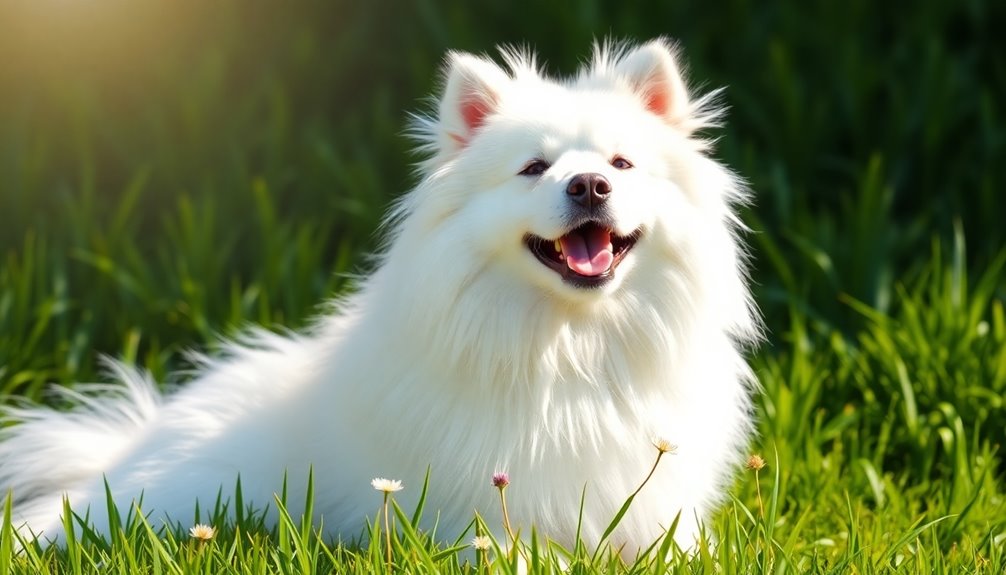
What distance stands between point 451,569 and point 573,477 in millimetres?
457

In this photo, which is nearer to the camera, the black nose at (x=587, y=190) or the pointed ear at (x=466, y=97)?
the black nose at (x=587, y=190)

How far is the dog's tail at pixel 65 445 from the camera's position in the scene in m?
3.69

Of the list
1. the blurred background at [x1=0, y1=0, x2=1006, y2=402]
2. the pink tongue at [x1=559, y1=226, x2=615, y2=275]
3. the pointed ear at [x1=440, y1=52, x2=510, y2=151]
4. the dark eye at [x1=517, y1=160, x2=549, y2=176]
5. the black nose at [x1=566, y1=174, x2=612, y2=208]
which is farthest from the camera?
the blurred background at [x1=0, y1=0, x2=1006, y2=402]

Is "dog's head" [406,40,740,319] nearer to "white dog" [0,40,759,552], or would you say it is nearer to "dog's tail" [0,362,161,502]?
"white dog" [0,40,759,552]

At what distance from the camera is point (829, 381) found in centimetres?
451

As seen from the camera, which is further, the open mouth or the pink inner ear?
the pink inner ear

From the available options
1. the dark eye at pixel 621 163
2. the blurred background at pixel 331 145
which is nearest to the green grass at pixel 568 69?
the blurred background at pixel 331 145

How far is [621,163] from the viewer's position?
313 cm

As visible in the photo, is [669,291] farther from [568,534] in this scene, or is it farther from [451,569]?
[451,569]

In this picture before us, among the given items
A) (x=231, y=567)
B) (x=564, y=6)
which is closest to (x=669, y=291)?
(x=231, y=567)

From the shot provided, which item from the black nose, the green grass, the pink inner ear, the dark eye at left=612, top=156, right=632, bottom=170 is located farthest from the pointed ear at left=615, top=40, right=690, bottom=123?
the green grass

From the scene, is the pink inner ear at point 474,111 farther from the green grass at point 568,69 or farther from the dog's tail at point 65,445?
the dog's tail at point 65,445

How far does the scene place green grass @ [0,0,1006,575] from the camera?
4180 mm

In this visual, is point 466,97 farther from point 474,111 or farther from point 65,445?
point 65,445
